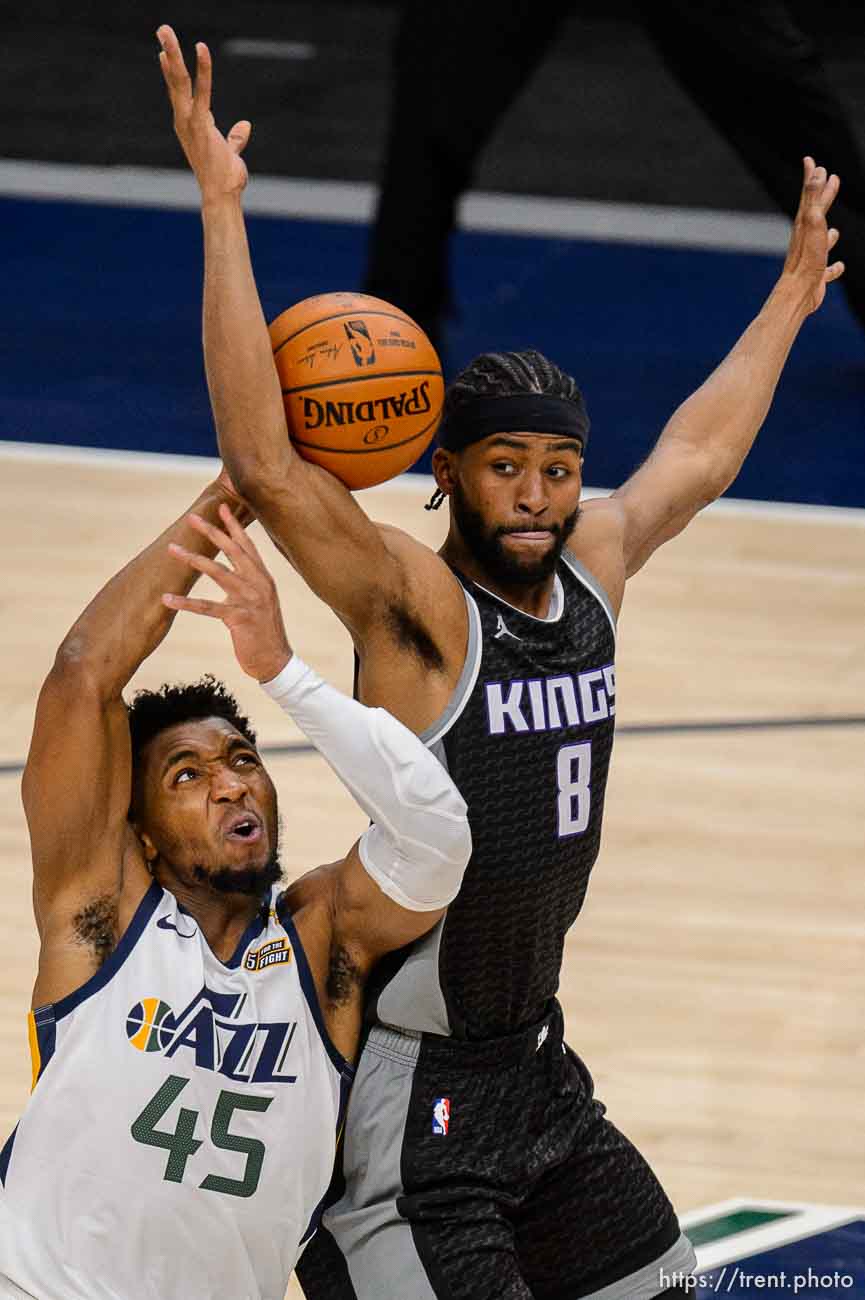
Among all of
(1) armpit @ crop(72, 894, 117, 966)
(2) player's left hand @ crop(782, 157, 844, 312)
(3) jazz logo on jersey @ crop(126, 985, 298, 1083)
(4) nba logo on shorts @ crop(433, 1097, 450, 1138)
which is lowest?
(4) nba logo on shorts @ crop(433, 1097, 450, 1138)

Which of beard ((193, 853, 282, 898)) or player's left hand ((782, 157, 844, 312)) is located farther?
player's left hand ((782, 157, 844, 312))

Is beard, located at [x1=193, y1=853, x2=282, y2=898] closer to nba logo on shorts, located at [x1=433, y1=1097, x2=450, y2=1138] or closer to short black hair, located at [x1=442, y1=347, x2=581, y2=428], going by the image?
nba logo on shorts, located at [x1=433, y1=1097, x2=450, y2=1138]

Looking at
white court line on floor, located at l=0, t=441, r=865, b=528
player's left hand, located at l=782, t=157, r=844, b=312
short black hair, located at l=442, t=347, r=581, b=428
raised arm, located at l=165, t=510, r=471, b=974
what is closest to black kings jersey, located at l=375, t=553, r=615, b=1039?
raised arm, located at l=165, t=510, r=471, b=974

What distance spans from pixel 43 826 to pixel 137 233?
825 cm

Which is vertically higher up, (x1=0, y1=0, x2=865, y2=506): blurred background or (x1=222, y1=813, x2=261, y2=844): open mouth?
(x1=0, y1=0, x2=865, y2=506): blurred background

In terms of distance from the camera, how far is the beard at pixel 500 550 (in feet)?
13.3

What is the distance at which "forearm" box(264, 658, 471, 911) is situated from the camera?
3.68 m

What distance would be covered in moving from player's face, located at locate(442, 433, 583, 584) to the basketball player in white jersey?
40 centimetres

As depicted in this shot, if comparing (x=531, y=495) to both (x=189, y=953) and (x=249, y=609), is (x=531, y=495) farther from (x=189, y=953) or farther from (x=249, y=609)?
(x=189, y=953)

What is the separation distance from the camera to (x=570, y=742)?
13.4 feet

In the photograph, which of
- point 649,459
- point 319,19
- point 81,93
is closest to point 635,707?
point 649,459

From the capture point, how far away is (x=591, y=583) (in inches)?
168

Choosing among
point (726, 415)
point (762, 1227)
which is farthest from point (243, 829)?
point (762, 1227)

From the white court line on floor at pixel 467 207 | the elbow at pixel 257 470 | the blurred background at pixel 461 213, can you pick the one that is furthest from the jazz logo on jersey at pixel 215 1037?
the white court line on floor at pixel 467 207
